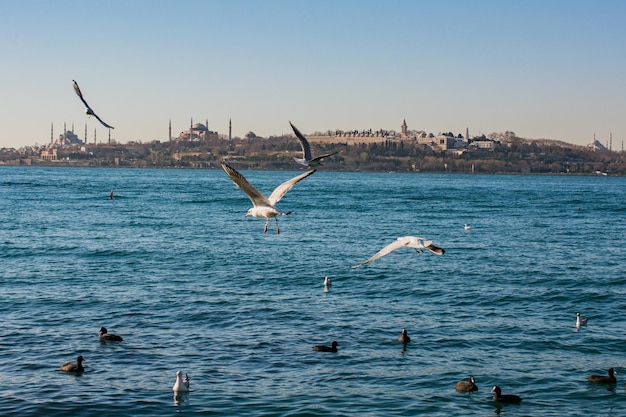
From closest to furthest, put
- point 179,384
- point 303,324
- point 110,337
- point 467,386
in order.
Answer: point 179,384 < point 467,386 < point 110,337 < point 303,324

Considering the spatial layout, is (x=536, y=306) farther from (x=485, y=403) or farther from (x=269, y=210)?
(x=269, y=210)

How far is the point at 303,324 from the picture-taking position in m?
19.0

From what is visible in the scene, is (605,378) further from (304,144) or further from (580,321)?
(304,144)

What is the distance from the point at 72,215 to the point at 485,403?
39577 mm

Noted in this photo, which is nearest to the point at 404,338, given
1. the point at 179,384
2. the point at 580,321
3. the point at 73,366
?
the point at 580,321

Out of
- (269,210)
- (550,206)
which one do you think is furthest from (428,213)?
(269,210)

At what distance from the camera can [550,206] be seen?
6775cm

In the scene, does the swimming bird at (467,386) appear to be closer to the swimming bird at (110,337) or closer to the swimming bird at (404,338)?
the swimming bird at (404,338)

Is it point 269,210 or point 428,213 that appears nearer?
point 269,210

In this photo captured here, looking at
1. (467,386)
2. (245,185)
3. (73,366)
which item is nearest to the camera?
(245,185)

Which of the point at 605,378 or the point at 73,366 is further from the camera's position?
the point at 605,378

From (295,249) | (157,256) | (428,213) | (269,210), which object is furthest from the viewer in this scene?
→ (428,213)

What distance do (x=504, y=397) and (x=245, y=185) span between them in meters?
6.19

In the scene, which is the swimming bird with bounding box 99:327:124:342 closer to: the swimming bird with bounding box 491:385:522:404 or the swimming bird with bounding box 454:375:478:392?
the swimming bird with bounding box 454:375:478:392
